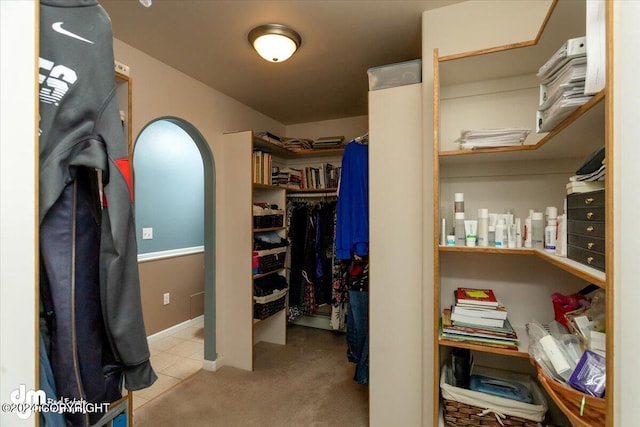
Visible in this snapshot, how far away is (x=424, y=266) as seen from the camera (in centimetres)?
164

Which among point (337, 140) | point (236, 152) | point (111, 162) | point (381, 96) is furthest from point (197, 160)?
point (111, 162)

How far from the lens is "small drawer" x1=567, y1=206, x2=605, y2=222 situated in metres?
0.78

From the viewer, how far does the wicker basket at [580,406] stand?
0.70 metres

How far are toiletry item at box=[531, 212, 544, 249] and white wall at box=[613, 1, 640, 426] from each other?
702 mm

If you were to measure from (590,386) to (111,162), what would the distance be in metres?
1.38

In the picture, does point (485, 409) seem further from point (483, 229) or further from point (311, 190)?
point (311, 190)

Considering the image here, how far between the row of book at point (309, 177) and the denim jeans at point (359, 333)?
1452mm

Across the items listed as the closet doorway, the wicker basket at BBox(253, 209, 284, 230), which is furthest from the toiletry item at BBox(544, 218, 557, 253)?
the closet doorway

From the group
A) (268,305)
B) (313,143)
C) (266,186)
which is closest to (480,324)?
(268,305)

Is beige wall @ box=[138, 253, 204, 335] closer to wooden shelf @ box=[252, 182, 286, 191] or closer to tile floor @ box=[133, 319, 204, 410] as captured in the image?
tile floor @ box=[133, 319, 204, 410]

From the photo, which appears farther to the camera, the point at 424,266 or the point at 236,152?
the point at 236,152

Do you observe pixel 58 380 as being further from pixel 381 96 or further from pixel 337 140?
pixel 337 140

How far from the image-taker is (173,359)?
2.77m

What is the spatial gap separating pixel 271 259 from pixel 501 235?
6.89ft
